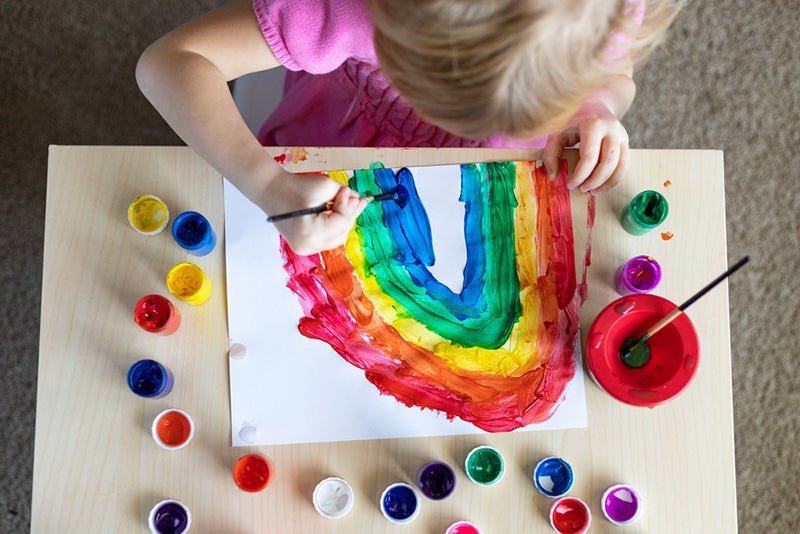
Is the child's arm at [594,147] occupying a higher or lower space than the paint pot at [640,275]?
higher

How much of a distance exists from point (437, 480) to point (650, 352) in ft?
0.91

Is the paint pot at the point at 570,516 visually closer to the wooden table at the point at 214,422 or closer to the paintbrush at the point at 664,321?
the wooden table at the point at 214,422

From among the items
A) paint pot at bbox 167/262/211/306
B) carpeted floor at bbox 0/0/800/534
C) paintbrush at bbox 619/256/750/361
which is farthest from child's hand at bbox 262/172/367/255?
carpeted floor at bbox 0/0/800/534

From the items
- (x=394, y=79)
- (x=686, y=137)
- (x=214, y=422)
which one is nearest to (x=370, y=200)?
(x=394, y=79)

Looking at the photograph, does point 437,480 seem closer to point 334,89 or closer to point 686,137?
point 334,89

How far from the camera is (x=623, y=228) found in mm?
807

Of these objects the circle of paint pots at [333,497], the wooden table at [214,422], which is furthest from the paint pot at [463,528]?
the circle of paint pots at [333,497]

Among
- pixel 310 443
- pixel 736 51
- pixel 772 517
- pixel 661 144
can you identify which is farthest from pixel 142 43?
pixel 772 517

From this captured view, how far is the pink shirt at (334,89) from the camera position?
740 millimetres

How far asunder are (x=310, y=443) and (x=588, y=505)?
0.32 metres

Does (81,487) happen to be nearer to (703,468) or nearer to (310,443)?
(310,443)

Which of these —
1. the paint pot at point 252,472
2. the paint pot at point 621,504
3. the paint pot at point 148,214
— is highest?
the paint pot at point 148,214

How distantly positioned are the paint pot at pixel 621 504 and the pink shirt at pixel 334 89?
0.42m

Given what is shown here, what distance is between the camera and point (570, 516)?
75cm
